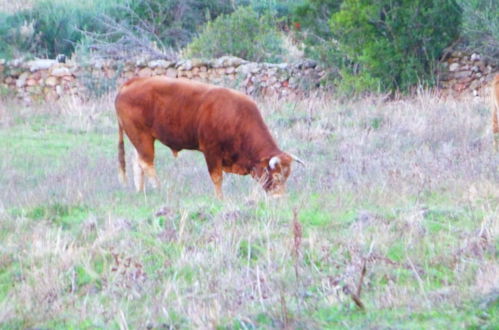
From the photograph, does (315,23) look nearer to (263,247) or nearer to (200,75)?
(200,75)

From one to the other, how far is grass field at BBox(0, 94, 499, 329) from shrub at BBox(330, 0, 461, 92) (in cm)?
738

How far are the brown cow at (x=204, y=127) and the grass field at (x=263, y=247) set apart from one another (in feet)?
1.09

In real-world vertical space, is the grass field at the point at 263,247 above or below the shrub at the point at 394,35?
above

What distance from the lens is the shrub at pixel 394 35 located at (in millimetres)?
20188

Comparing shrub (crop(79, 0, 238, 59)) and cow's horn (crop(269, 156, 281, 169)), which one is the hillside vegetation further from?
cow's horn (crop(269, 156, 281, 169))

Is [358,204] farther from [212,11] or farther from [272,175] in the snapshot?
[212,11]

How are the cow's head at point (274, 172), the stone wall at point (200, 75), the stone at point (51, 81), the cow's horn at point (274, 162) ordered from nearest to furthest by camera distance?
the cow's head at point (274, 172) → the cow's horn at point (274, 162) → the stone wall at point (200, 75) → the stone at point (51, 81)

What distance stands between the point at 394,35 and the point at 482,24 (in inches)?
73.0

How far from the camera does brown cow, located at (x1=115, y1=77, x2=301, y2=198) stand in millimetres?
11070

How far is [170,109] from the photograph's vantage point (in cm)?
1155

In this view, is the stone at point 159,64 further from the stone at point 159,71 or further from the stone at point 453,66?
the stone at point 453,66

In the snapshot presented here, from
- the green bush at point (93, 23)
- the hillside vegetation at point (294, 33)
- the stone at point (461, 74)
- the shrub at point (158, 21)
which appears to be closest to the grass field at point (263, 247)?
the hillside vegetation at point (294, 33)

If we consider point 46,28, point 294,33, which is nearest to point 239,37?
point 294,33

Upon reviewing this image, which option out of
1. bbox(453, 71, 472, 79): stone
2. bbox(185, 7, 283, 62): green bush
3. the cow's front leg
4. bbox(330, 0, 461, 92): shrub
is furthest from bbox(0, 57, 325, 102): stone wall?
the cow's front leg
